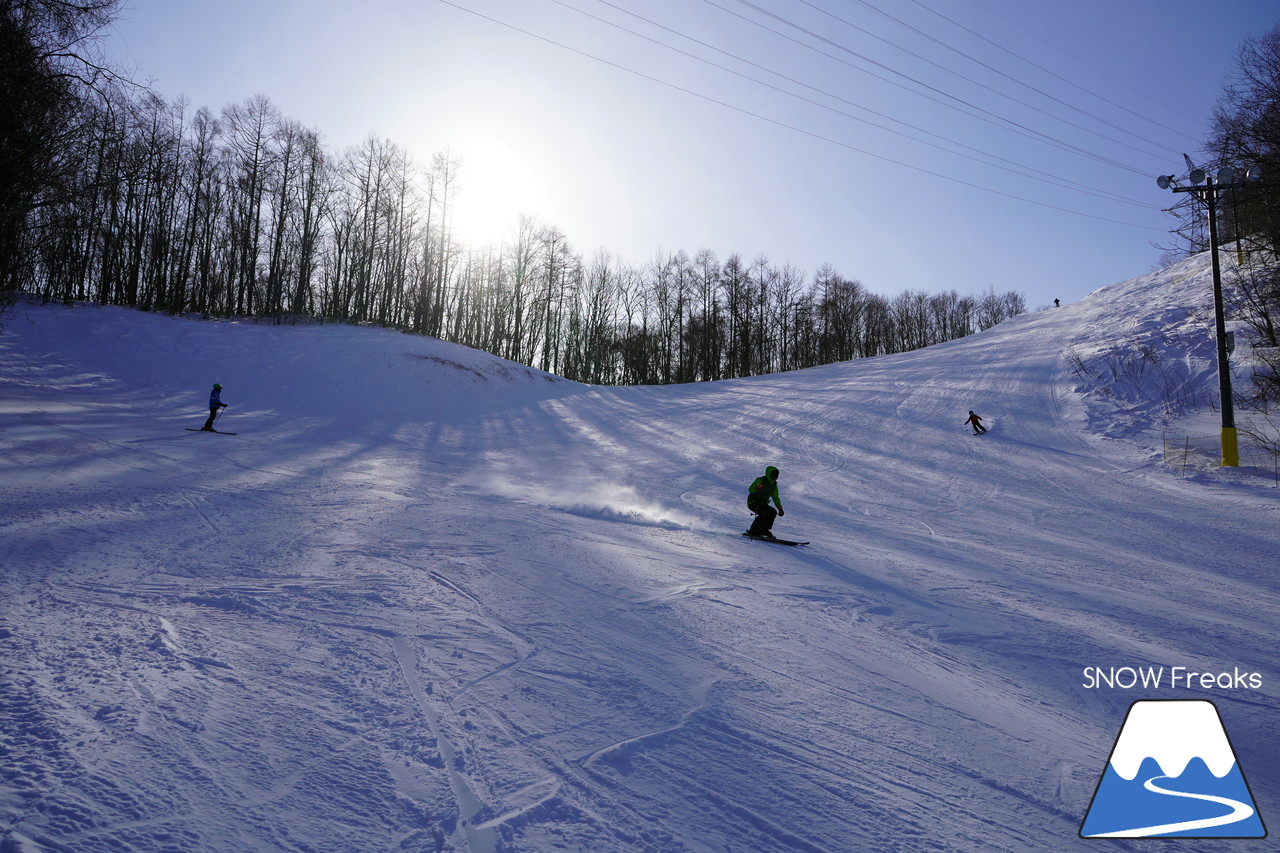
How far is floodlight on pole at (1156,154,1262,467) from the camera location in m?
13.8

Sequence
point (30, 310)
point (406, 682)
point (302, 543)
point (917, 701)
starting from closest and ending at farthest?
point (406, 682) → point (917, 701) → point (302, 543) → point (30, 310)

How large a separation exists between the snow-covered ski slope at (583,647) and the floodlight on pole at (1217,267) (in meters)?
0.91

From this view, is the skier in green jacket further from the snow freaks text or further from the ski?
the snow freaks text

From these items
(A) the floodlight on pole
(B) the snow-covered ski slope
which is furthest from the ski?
(A) the floodlight on pole

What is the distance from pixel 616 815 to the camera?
2654mm

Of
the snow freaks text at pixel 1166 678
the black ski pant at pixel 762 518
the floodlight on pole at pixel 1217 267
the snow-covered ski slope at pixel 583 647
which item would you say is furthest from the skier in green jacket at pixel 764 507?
the floodlight on pole at pixel 1217 267

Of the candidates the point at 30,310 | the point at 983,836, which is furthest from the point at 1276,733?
the point at 30,310

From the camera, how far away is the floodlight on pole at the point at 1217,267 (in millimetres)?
13797

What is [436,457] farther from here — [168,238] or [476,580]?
[168,238]

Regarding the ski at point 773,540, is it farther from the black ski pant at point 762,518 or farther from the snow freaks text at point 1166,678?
the snow freaks text at point 1166,678

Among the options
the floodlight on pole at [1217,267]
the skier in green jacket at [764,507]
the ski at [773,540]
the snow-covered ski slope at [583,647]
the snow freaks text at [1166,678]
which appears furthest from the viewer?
the floodlight on pole at [1217,267]

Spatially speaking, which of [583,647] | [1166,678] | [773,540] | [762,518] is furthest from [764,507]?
[583,647]

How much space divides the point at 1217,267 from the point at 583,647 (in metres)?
19.2

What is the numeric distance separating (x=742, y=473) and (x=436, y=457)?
935cm
